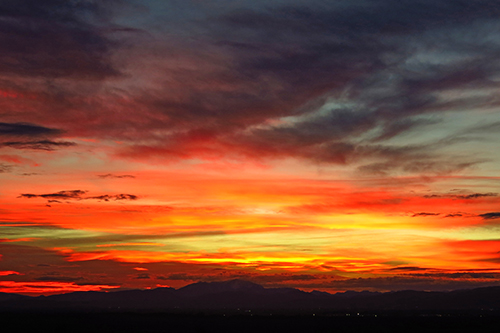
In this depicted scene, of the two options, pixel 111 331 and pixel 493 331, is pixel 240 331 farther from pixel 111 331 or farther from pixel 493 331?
pixel 493 331

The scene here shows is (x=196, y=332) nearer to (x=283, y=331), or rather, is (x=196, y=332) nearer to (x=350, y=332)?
(x=283, y=331)

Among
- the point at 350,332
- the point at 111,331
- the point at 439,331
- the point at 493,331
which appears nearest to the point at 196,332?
the point at 111,331

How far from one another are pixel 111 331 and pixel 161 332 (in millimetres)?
16278

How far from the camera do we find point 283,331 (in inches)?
6353

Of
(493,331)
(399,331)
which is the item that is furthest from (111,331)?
(493,331)

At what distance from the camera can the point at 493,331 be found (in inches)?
6230

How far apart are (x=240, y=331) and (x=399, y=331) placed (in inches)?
2037

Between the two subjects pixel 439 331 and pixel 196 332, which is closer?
pixel 196 332

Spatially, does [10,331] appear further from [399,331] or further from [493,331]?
[493,331]

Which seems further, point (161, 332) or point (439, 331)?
point (439, 331)

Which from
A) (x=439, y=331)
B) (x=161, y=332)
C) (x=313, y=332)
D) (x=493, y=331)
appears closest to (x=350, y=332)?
(x=313, y=332)

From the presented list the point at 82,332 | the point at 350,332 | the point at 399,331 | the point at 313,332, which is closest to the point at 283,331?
the point at 313,332

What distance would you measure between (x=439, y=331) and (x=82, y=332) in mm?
114911

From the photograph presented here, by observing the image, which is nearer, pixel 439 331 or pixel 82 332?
pixel 82 332
